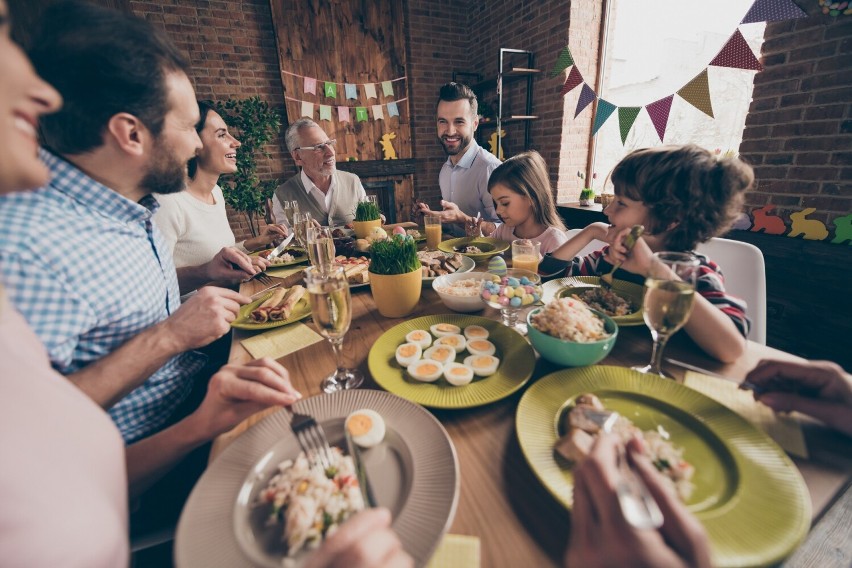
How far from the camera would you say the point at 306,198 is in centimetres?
332

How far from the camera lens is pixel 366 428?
0.64 metres

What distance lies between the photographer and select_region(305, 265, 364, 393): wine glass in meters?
0.78

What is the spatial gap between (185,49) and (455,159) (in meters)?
3.59

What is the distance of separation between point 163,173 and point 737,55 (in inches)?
130

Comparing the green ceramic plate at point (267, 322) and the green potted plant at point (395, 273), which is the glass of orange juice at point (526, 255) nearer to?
the green potted plant at point (395, 273)

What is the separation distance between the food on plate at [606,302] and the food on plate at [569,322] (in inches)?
9.3

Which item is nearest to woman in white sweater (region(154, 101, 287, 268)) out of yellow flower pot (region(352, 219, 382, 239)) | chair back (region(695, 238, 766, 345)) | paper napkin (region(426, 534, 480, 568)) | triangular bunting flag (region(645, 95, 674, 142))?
yellow flower pot (region(352, 219, 382, 239))

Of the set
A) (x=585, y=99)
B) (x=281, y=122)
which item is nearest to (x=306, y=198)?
(x=281, y=122)

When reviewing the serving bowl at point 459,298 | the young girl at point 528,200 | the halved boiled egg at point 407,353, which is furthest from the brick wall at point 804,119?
the halved boiled egg at point 407,353

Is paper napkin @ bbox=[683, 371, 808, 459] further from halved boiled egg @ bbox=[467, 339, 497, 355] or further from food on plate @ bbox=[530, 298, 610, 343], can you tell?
halved boiled egg @ bbox=[467, 339, 497, 355]

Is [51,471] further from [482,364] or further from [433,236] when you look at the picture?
[433,236]

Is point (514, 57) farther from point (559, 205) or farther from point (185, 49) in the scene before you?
point (185, 49)

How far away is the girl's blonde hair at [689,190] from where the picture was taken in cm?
125

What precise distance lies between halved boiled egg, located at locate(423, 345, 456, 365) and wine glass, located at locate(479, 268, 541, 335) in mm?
220
